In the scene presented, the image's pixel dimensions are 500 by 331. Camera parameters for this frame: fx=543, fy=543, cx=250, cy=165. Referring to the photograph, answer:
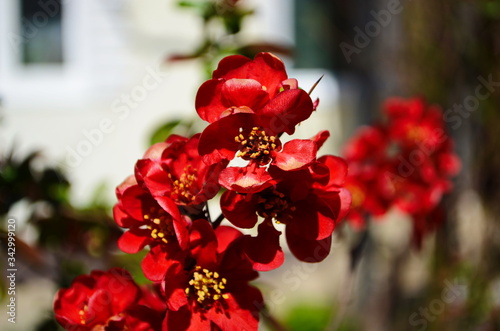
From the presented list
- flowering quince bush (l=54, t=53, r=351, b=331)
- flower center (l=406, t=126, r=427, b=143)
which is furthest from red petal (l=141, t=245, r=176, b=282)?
flower center (l=406, t=126, r=427, b=143)

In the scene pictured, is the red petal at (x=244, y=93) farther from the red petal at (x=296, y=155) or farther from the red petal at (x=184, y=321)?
the red petal at (x=184, y=321)

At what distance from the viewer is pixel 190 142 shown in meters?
0.61

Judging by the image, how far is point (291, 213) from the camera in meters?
0.58

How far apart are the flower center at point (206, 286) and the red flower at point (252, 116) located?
0.38ft

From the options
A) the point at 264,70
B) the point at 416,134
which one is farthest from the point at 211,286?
the point at 416,134

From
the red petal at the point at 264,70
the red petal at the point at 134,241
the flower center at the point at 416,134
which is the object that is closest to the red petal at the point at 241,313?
the red petal at the point at 134,241

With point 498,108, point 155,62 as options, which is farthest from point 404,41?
point 155,62

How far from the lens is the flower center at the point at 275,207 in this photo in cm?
56

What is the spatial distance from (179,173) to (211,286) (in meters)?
0.13

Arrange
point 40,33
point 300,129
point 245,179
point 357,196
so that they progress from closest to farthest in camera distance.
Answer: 1. point 245,179
2. point 357,196
3. point 300,129
4. point 40,33

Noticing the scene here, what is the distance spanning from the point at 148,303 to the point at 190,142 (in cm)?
20

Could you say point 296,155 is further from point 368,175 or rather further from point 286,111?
point 368,175

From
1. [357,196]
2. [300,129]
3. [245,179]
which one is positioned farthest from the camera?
[300,129]

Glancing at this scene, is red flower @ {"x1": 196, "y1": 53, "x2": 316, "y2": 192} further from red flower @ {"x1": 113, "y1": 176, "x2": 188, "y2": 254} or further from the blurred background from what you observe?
the blurred background
